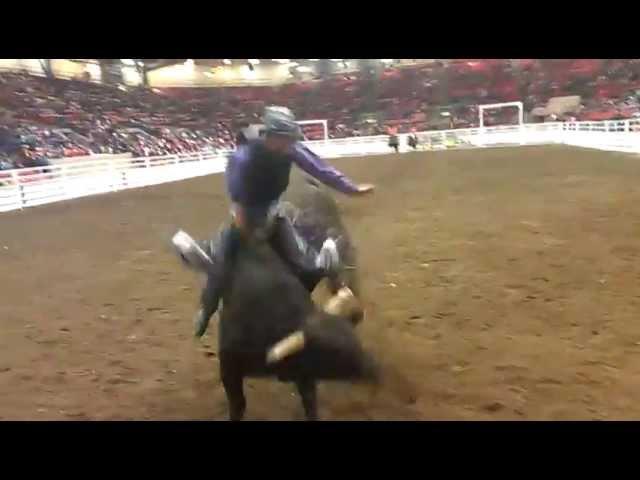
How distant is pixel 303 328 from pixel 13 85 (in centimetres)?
171

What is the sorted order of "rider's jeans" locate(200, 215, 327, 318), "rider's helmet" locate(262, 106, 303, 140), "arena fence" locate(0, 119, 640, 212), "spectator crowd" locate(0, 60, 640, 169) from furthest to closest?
1. "arena fence" locate(0, 119, 640, 212)
2. "spectator crowd" locate(0, 60, 640, 169)
3. "rider's jeans" locate(200, 215, 327, 318)
4. "rider's helmet" locate(262, 106, 303, 140)

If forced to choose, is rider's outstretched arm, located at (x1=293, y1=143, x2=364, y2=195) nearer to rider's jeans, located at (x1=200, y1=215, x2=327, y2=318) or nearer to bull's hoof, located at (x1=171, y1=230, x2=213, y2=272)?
rider's jeans, located at (x1=200, y1=215, x2=327, y2=318)

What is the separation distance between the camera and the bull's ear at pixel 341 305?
5.49ft

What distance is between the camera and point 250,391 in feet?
6.22

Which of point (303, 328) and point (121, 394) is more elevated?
point (303, 328)

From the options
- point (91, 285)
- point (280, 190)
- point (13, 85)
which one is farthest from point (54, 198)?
point (280, 190)

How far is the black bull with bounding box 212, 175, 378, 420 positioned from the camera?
1.52 meters

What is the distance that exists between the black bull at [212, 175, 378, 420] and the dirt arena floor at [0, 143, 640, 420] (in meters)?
0.24

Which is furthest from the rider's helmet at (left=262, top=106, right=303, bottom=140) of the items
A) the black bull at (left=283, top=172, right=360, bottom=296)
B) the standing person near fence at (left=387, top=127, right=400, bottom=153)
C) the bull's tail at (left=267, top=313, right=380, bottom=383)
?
the standing person near fence at (left=387, top=127, right=400, bottom=153)

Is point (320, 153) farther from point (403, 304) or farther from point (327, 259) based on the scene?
point (403, 304)

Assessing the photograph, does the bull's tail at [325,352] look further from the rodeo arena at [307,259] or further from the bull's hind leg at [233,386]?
the bull's hind leg at [233,386]

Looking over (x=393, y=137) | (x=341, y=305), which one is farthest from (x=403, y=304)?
(x=341, y=305)
